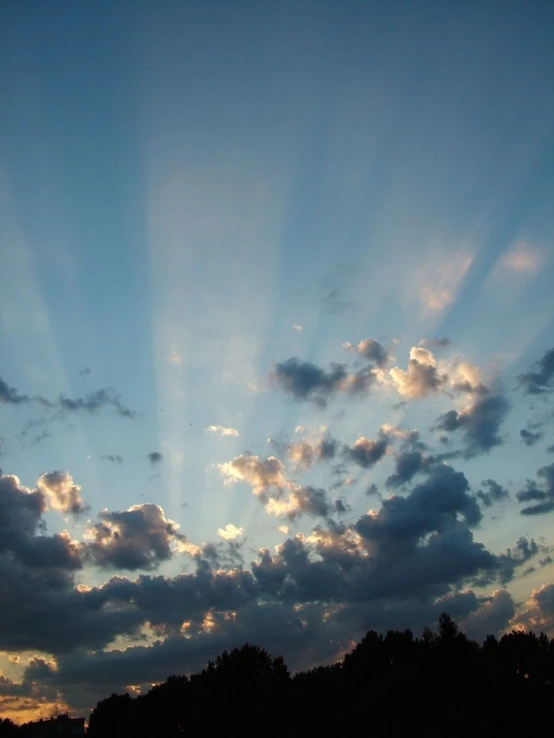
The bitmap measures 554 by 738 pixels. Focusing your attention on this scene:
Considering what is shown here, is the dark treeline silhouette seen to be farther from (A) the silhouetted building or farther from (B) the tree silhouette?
(A) the silhouetted building

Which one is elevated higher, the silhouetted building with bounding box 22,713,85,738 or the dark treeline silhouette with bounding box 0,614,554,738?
the silhouetted building with bounding box 22,713,85,738

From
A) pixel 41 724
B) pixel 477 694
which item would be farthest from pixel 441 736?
pixel 41 724

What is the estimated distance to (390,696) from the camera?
8831 centimetres

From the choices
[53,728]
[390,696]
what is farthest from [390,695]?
[53,728]

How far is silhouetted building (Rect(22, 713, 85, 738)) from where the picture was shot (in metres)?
168

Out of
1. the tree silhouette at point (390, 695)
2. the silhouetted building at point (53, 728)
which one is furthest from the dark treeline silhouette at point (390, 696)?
the silhouetted building at point (53, 728)

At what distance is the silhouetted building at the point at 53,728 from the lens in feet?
550

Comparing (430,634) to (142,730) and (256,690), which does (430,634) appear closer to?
(256,690)

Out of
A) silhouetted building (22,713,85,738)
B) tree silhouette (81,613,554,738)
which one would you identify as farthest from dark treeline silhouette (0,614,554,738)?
silhouetted building (22,713,85,738)

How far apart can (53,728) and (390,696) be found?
13201cm

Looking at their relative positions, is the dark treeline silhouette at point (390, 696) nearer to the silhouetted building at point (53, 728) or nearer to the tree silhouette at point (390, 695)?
the tree silhouette at point (390, 695)

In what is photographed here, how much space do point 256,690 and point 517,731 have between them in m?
50.6

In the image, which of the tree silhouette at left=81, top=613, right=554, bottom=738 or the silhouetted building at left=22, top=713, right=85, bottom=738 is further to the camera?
the silhouetted building at left=22, top=713, right=85, bottom=738

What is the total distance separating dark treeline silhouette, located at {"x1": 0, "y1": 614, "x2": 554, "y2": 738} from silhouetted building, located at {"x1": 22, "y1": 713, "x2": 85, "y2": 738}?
131ft
